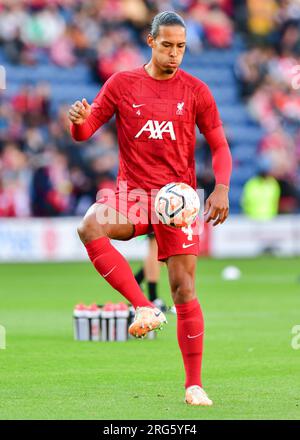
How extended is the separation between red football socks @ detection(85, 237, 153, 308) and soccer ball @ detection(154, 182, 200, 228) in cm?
39

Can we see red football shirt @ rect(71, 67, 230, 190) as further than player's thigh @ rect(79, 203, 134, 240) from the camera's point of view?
Yes

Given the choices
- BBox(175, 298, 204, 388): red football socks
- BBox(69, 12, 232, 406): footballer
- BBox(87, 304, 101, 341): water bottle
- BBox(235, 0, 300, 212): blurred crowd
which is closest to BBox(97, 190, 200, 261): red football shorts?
BBox(69, 12, 232, 406): footballer

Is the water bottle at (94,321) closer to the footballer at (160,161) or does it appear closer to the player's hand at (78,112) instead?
the footballer at (160,161)

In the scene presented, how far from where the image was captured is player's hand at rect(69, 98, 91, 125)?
316 inches

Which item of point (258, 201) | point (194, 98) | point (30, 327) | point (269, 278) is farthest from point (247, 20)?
point (194, 98)

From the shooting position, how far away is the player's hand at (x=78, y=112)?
26.3 feet

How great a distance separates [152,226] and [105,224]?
0.33 meters

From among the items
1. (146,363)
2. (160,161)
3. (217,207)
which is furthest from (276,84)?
(217,207)

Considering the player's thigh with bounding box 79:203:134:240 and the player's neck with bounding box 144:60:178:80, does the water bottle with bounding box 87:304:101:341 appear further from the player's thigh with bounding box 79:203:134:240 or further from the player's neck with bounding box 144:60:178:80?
the player's neck with bounding box 144:60:178:80

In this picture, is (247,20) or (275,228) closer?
(275,228)

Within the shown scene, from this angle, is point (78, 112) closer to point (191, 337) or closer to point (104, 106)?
point (104, 106)

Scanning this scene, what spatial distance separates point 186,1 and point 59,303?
16108 millimetres

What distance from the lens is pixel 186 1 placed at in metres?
30.9

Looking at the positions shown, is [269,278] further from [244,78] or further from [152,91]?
[152,91]
